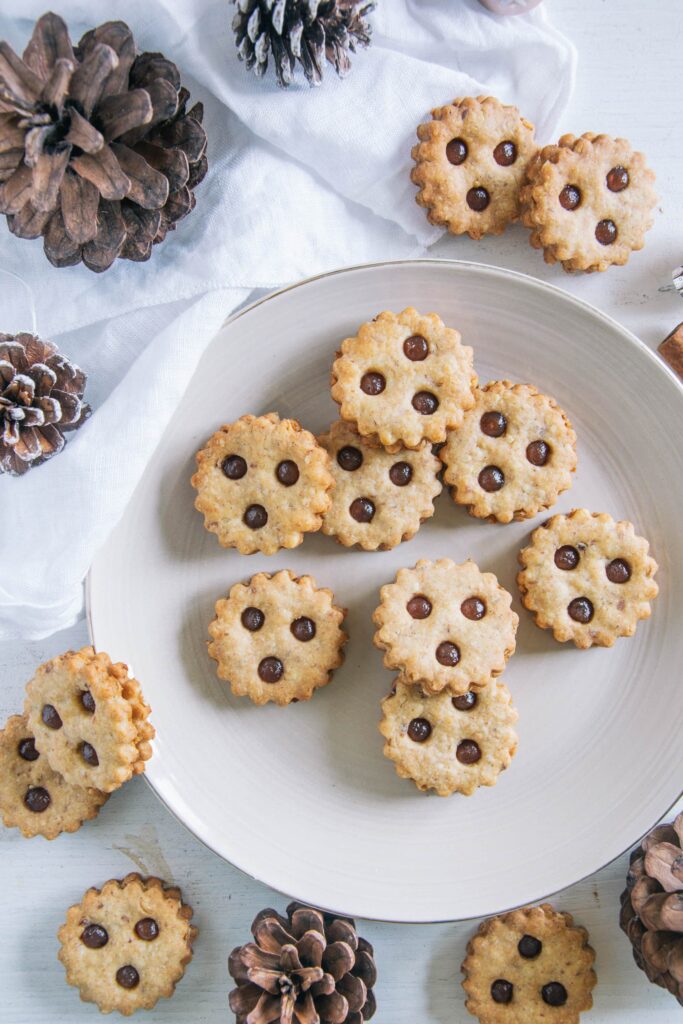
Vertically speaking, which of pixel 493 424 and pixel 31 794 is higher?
pixel 493 424

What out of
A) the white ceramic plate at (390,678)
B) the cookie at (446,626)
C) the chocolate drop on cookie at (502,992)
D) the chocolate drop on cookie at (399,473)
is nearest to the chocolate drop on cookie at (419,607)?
the cookie at (446,626)

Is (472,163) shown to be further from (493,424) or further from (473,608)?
(473,608)

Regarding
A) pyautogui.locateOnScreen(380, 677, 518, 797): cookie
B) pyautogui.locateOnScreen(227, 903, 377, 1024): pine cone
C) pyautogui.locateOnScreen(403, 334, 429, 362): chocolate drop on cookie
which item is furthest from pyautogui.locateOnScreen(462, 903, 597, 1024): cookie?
pyautogui.locateOnScreen(403, 334, 429, 362): chocolate drop on cookie

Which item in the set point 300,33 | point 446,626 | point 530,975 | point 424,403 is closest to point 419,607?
point 446,626

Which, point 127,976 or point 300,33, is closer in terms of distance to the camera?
point 300,33

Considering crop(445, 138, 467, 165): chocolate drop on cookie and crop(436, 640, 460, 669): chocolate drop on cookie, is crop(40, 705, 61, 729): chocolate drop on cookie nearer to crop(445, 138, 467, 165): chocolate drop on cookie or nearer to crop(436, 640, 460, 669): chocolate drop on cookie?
crop(436, 640, 460, 669): chocolate drop on cookie

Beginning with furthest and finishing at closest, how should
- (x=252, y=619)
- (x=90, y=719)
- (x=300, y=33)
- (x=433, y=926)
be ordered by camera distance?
(x=433, y=926) < (x=252, y=619) < (x=90, y=719) < (x=300, y=33)
